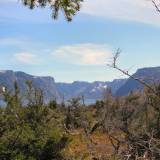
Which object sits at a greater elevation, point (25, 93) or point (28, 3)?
point (28, 3)

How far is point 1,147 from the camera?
12273 millimetres

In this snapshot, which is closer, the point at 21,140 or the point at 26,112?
the point at 21,140

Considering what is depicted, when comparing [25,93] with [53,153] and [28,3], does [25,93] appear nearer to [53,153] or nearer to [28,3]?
[53,153]

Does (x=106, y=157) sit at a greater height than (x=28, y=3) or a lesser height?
lesser

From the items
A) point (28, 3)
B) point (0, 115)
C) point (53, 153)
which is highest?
point (28, 3)

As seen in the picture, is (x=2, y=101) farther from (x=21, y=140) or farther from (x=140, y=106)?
(x=140, y=106)

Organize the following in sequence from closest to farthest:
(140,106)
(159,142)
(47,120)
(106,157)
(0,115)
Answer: (159,142)
(106,157)
(0,115)
(47,120)
(140,106)

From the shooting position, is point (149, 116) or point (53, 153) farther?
point (149, 116)

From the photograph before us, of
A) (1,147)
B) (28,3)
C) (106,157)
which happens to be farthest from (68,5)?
(1,147)

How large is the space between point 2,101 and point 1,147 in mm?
2248

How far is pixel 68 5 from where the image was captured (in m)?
7.40

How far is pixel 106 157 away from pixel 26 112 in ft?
29.8

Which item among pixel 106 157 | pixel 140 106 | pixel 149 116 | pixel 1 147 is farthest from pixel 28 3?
pixel 140 106

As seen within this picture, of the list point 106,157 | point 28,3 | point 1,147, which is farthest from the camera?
point 1,147
